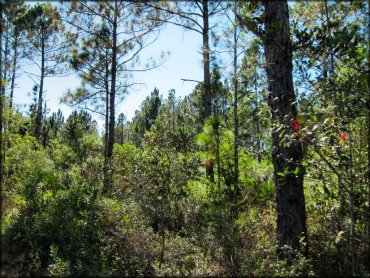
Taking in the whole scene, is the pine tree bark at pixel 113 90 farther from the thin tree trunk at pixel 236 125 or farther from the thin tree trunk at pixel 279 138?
the thin tree trunk at pixel 279 138

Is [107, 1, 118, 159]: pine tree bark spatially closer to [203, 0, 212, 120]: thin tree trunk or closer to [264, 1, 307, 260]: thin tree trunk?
[203, 0, 212, 120]: thin tree trunk

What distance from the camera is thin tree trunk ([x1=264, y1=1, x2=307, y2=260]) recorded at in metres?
3.94

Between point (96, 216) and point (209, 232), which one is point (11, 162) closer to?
point (96, 216)

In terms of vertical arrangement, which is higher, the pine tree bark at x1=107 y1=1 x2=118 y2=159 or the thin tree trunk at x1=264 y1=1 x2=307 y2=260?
the pine tree bark at x1=107 y1=1 x2=118 y2=159

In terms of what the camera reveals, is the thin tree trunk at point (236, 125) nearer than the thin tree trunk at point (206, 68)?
Yes

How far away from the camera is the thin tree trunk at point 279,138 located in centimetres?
394

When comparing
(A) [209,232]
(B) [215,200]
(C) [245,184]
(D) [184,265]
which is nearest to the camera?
(D) [184,265]

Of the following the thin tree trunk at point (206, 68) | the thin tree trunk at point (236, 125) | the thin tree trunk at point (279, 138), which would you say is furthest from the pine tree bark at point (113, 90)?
the thin tree trunk at point (279, 138)

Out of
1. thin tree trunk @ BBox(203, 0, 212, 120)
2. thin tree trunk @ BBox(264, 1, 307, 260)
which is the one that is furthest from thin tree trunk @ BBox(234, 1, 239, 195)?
thin tree trunk @ BBox(203, 0, 212, 120)

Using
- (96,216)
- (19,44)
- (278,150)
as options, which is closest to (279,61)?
(278,150)

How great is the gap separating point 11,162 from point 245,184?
4855 mm

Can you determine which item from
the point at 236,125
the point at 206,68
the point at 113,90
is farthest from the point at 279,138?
the point at 113,90

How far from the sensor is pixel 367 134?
3.70 meters

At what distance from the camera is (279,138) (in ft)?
13.0
